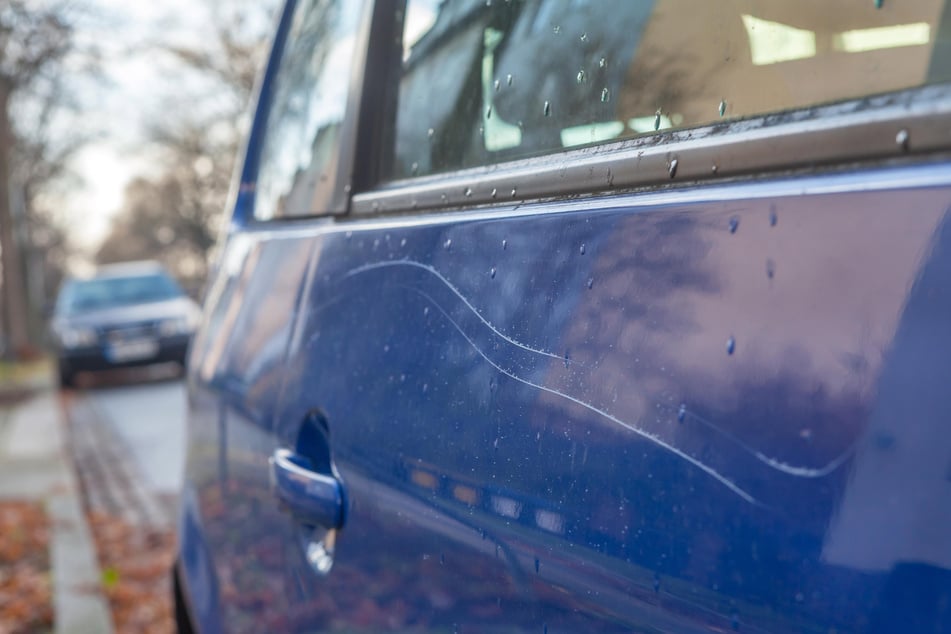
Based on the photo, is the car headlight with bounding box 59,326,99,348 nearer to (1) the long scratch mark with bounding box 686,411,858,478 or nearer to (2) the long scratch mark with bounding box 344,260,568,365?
(2) the long scratch mark with bounding box 344,260,568,365

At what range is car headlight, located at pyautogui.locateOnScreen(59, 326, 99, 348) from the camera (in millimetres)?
17281

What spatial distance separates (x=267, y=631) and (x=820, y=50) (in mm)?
1241

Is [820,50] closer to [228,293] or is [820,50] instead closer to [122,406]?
[228,293]

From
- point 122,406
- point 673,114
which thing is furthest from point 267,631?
point 122,406

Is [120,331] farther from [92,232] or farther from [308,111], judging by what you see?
[92,232]

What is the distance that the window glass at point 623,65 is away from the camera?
0.90 m

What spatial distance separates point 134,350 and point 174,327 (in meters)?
0.63

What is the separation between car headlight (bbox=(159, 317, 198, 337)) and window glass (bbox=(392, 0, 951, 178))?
16131 mm

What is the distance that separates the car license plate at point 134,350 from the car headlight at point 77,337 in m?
0.29

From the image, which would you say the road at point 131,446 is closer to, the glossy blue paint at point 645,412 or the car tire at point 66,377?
the car tire at point 66,377

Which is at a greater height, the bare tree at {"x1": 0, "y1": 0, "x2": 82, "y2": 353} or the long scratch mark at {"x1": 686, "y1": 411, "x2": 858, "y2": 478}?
the bare tree at {"x1": 0, "y1": 0, "x2": 82, "y2": 353}

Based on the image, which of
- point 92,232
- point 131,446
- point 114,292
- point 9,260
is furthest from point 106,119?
point 92,232

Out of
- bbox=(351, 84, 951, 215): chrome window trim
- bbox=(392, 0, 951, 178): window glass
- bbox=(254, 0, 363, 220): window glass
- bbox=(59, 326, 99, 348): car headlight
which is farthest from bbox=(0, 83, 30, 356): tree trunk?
bbox=(351, 84, 951, 215): chrome window trim

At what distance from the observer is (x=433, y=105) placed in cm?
162
